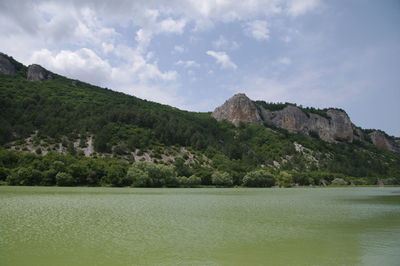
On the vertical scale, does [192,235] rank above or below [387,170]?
below

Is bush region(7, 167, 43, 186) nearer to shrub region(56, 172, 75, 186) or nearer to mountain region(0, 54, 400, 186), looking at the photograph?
mountain region(0, 54, 400, 186)

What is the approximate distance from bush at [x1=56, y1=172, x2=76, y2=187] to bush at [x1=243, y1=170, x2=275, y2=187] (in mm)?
57433

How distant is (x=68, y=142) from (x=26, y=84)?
2985 inches

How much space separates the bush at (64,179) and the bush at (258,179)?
188 feet

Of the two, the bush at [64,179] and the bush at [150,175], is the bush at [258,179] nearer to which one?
the bush at [150,175]

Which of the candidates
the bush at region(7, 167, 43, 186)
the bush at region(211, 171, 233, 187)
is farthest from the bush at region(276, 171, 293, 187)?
the bush at region(7, 167, 43, 186)

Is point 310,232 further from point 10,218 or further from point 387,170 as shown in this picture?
point 387,170

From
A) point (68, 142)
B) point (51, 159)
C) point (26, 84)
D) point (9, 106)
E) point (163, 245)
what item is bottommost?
point (163, 245)

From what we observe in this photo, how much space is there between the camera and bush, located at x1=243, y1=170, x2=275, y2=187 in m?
113

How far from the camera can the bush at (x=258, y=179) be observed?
112562mm

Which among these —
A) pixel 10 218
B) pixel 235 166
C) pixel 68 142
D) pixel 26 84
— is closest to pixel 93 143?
pixel 68 142

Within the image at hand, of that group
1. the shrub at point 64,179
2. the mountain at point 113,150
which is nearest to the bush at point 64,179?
the shrub at point 64,179

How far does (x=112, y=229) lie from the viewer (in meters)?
22.9

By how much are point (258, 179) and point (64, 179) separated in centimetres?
6402
